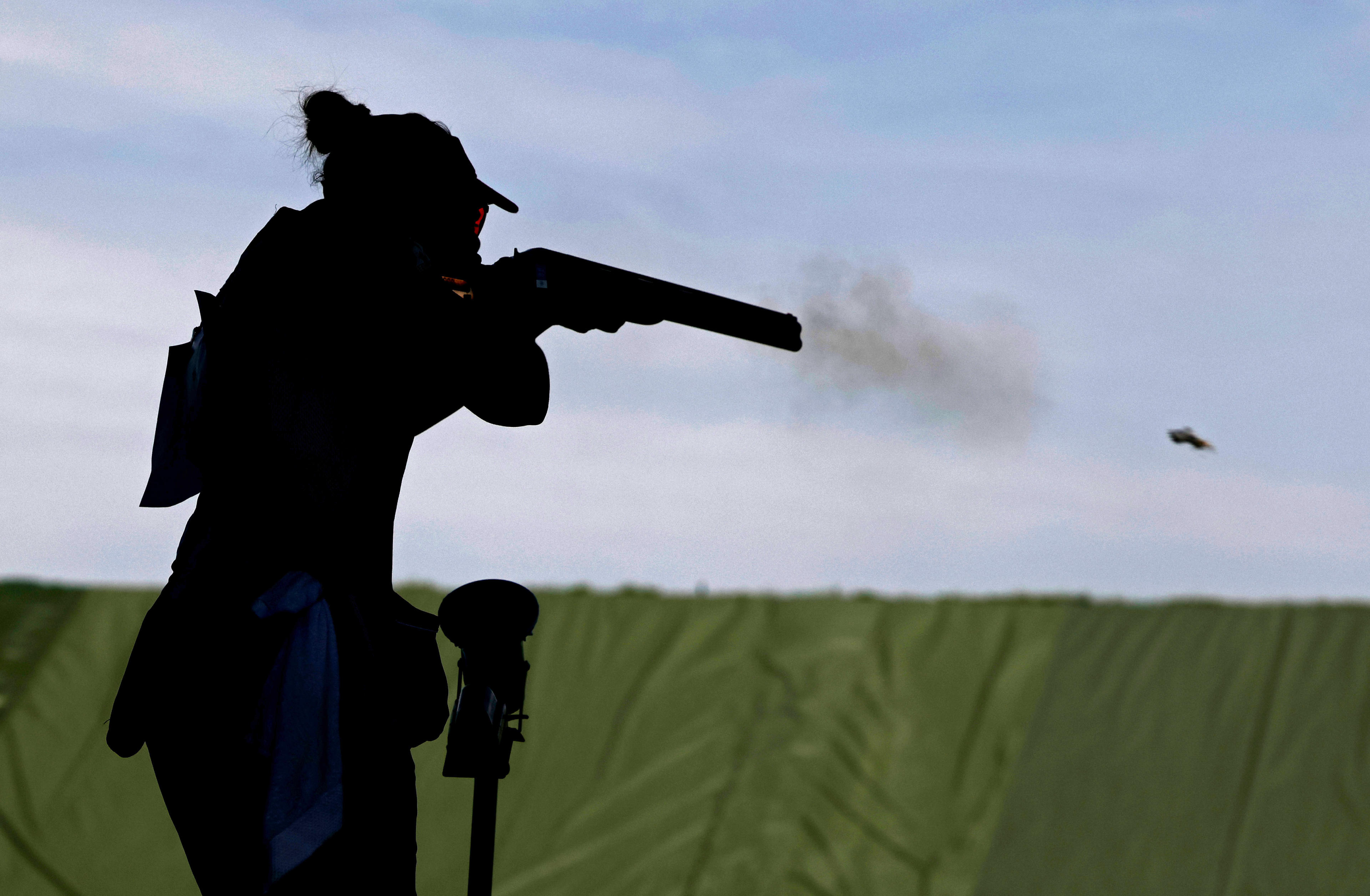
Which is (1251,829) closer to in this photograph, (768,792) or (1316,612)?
(1316,612)

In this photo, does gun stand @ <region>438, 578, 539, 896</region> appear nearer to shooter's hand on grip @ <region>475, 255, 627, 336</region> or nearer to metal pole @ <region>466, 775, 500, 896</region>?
metal pole @ <region>466, 775, 500, 896</region>

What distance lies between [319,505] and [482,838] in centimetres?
76

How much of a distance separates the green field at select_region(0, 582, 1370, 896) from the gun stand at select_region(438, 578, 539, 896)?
544 centimetres

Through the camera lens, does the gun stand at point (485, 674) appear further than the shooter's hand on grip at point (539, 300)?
No

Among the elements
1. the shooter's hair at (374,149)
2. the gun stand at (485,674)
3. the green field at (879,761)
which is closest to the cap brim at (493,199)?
the shooter's hair at (374,149)

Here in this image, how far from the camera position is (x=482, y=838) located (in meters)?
2.94

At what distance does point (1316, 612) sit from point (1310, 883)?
4.74 feet

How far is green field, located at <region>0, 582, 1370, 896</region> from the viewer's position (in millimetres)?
7539

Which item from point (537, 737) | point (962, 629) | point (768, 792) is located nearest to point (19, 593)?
point (537, 737)

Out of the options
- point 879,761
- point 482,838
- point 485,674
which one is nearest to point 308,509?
point 485,674

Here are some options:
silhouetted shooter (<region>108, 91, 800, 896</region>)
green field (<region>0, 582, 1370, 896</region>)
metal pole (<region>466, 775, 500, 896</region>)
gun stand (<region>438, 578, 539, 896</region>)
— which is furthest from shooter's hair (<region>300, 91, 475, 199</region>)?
green field (<region>0, 582, 1370, 896</region>)

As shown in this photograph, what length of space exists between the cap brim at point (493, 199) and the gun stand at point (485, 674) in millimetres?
923

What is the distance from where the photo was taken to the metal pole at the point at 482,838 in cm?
291

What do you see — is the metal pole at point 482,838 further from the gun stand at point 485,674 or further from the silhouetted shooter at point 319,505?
the silhouetted shooter at point 319,505
